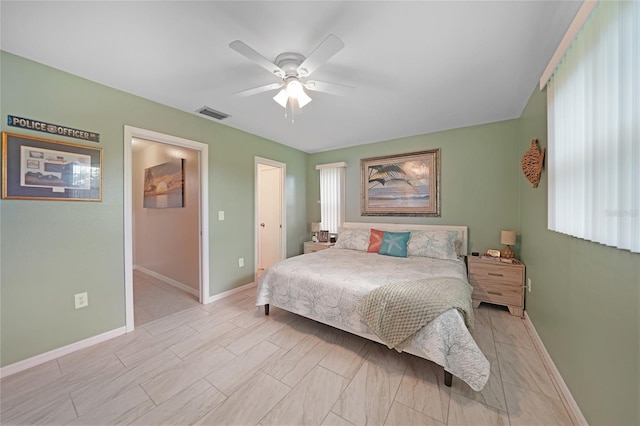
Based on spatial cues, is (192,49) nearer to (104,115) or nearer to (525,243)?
(104,115)

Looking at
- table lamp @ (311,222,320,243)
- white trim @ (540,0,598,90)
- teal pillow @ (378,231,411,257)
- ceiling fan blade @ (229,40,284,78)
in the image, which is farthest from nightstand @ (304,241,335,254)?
white trim @ (540,0,598,90)

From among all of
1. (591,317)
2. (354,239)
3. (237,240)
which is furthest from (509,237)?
(237,240)

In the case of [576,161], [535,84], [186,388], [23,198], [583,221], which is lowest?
[186,388]

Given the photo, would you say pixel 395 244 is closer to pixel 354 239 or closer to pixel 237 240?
pixel 354 239

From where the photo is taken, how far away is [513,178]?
2.92 m

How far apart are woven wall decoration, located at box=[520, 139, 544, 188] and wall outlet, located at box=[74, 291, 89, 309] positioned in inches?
167

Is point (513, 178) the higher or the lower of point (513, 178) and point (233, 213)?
the higher

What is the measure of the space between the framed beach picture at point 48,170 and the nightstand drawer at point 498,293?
418cm

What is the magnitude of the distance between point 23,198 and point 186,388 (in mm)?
1912

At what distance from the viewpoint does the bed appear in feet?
4.83

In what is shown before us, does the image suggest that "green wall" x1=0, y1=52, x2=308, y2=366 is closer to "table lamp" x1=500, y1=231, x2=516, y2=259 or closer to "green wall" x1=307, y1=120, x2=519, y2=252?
"green wall" x1=307, y1=120, x2=519, y2=252

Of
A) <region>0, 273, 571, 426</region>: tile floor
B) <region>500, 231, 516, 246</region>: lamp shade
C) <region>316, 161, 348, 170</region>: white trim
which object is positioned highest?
<region>316, 161, 348, 170</region>: white trim

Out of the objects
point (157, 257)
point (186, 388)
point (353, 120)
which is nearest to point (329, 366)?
point (186, 388)

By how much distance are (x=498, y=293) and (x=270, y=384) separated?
8.69 feet
